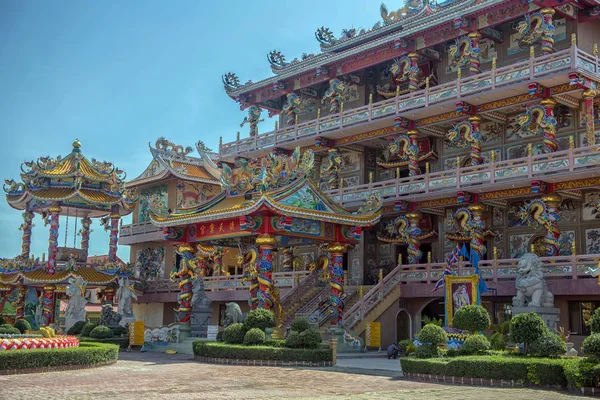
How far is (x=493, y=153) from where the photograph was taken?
28.5 metres

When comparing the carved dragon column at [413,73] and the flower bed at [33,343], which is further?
the carved dragon column at [413,73]

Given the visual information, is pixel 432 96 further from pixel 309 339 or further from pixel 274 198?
pixel 309 339

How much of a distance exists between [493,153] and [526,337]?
13.9 m

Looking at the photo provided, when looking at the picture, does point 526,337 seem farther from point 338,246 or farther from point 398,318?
point 398,318

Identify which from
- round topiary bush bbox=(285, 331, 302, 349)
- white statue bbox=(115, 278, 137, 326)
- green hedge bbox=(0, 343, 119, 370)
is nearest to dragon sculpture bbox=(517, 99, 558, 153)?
round topiary bush bbox=(285, 331, 302, 349)

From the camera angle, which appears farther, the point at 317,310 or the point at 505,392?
the point at 317,310

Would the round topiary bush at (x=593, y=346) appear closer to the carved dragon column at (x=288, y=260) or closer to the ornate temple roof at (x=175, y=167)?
the carved dragon column at (x=288, y=260)

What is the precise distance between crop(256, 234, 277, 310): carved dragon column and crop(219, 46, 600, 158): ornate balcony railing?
10219 millimetres

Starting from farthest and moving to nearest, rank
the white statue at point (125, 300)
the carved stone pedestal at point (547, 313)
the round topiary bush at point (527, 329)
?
the white statue at point (125, 300) → the carved stone pedestal at point (547, 313) → the round topiary bush at point (527, 329)

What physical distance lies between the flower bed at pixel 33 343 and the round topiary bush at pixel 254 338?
16.8 feet

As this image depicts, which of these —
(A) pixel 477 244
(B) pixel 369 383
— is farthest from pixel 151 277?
(B) pixel 369 383

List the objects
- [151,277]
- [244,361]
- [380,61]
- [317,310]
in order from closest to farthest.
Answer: [244,361]
[317,310]
[380,61]
[151,277]

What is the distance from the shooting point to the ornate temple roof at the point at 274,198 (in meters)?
23.4

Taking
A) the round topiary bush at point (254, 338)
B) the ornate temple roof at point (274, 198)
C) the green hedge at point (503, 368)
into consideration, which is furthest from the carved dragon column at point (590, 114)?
the round topiary bush at point (254, 338)
